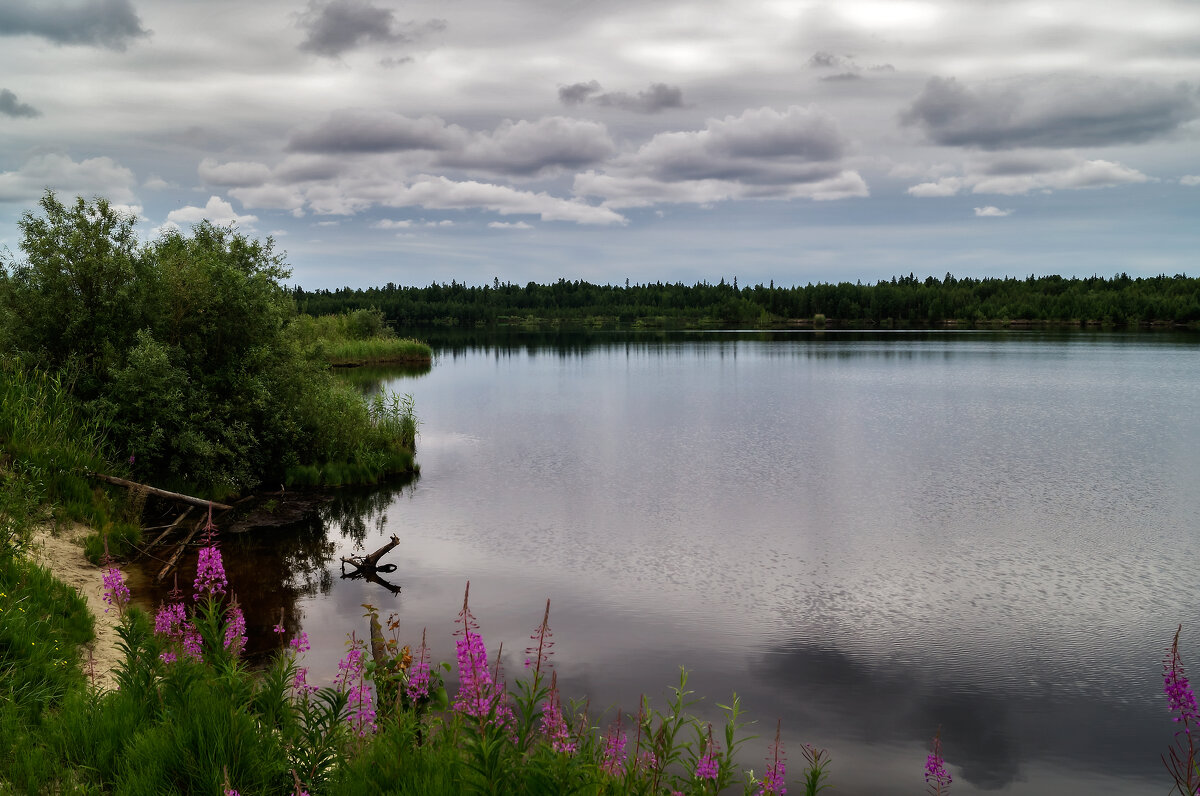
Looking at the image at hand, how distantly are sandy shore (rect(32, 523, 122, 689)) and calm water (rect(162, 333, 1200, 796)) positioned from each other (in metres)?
3.20

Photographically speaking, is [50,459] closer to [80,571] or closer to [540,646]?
[80,571]

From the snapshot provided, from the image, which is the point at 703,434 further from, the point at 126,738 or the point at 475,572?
the point at 126,738

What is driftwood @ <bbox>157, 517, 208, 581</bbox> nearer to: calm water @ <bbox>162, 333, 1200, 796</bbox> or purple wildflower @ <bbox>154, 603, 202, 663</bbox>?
calm water @ <bbox>162, 333, 1200, 796</bbox>

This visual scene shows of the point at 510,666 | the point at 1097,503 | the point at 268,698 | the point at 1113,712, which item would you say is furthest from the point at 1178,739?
the point at 1097,503

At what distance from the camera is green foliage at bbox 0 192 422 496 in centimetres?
2088

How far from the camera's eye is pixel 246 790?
6.37m

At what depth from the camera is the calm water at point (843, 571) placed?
12.2 m

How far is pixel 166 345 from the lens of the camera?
72.3 ft

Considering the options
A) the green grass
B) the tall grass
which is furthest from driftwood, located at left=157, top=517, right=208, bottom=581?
the green grass

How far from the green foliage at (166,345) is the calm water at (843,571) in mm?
3764

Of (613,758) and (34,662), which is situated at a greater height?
(613,758)

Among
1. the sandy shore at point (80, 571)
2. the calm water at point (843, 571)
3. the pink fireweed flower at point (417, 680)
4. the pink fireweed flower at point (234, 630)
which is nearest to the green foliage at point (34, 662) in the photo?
the sandy shore at point (80, 571)

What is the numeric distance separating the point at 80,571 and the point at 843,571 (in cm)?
1585

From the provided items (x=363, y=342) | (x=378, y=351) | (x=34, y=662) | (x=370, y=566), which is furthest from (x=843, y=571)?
(x=378, y=351)
